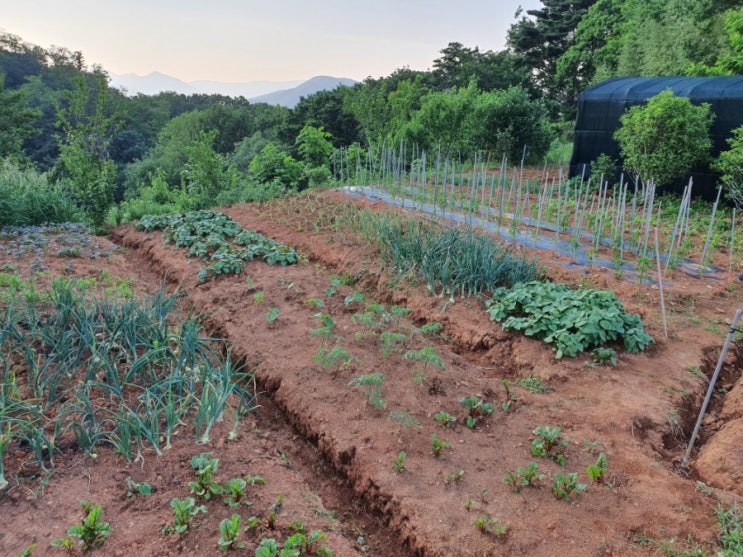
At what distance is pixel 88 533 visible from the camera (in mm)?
2066

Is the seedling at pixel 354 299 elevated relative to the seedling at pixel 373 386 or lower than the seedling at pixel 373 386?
elevated

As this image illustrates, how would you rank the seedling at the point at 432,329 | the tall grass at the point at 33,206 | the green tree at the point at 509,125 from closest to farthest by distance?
the seedling at the point at 432,329
the tall grass at the point at 33,206
the green tree at the point at 509,125

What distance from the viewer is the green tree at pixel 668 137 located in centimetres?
825

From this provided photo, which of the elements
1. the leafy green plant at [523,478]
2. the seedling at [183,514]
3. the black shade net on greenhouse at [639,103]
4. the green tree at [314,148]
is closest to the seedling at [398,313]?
the leafy green plant at [523,478]

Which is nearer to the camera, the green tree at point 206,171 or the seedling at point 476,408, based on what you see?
the seedling at point 476,408

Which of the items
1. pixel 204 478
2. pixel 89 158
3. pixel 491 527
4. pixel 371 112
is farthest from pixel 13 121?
pixel 491 527

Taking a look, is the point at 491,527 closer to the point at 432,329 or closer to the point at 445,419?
the point at 445,419

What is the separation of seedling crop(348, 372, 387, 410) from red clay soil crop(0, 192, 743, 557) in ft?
0.20

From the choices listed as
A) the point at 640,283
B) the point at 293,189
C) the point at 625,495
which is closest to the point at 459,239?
the point at 640,283

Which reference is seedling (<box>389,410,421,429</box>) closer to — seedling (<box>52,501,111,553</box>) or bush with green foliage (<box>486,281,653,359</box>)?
bush with green foliage (<box>486,281,653,359</box>)

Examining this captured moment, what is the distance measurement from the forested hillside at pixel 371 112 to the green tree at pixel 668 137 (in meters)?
3.85

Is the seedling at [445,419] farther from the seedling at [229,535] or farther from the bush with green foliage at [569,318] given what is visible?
the seedling at [229,535]

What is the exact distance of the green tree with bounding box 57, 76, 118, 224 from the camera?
802cm

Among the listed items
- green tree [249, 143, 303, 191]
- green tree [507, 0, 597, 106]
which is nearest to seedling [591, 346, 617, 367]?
green tree [249, 143, 303, 191]
